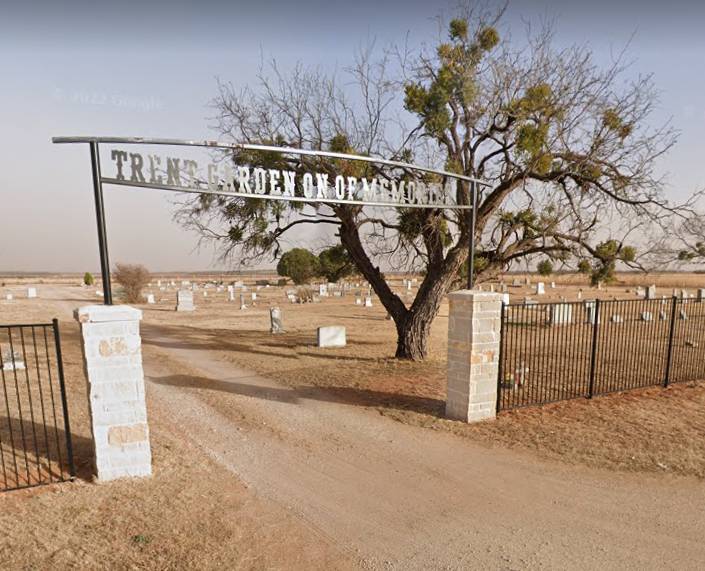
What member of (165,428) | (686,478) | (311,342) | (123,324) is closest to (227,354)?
(311,342)

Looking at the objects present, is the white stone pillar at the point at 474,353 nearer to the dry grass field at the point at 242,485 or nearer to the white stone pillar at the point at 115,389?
the dry grass field at the point at 242,485

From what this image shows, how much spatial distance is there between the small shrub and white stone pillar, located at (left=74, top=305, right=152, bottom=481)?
31.9 meters

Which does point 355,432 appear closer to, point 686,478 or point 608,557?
point 608,557

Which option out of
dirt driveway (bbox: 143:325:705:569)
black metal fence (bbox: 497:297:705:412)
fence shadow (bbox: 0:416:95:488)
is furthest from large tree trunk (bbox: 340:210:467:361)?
fence shadow (bbox: 0:416:95:488)

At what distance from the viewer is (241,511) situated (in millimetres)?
4492

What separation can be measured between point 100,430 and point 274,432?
2657 millimetres

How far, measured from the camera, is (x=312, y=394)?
8.94 meters

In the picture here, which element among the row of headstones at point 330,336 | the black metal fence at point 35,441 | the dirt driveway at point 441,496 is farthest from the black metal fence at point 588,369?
the black metal fence at point 35,441

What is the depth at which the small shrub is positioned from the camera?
3322cm

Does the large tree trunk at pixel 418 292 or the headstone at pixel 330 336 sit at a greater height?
the large tree trunk at pixel 418 292

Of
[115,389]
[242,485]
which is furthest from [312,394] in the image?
[115,389]

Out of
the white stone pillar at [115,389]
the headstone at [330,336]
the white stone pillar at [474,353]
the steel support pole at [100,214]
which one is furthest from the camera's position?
the headstone at [330,336]

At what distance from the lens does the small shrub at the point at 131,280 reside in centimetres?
3322

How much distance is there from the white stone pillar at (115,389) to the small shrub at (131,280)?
1255 inches
